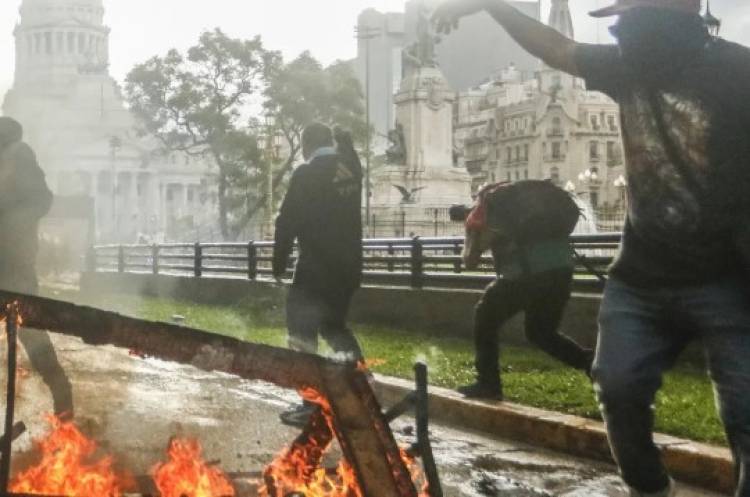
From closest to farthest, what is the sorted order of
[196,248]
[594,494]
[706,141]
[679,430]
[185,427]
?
[706,141]
[594,494]
[679,430]
[185,427]
[196,248]

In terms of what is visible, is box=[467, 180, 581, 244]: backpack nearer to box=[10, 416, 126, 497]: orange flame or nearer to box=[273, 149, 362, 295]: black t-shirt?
box=[273, 149, 362, 295]: black t-shirt

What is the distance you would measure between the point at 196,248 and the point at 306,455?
19.7m

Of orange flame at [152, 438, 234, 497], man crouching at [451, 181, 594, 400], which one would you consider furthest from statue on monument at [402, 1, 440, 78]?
orange flame at [152, 438, 234, 497]

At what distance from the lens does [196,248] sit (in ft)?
77.0

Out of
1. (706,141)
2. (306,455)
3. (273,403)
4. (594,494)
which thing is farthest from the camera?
(273,403)

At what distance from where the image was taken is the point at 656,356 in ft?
11.6

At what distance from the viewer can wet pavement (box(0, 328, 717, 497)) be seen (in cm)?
595

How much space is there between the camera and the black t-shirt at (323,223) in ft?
25.2

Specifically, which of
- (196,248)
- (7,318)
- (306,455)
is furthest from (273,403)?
(196,248)

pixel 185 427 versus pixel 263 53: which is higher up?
pixel 263 53

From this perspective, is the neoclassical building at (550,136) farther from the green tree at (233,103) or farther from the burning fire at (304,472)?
the burning fire at (304,472)

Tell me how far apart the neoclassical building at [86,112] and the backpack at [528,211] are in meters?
111

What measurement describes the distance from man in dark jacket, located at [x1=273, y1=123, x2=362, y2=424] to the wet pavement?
2.22ft

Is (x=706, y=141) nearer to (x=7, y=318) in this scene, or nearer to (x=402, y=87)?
(x=7, y=318)
